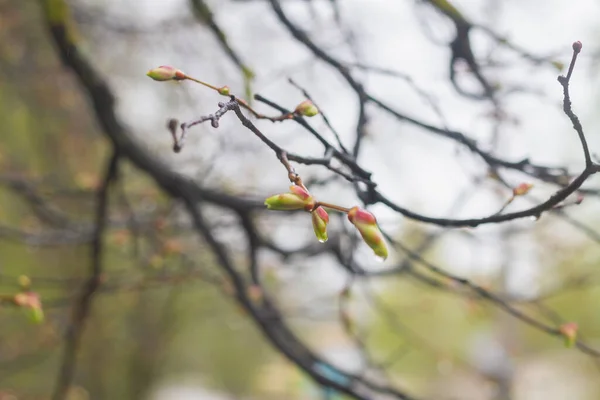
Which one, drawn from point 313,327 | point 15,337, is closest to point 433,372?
point 313,327

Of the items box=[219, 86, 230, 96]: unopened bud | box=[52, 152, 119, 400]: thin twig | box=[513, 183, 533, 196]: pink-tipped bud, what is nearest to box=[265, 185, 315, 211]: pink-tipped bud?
box=[219, 86, 230, 96]: unopened bud

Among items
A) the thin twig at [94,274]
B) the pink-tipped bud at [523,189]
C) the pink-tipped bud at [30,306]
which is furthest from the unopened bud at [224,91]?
the thin twig at [94,274]

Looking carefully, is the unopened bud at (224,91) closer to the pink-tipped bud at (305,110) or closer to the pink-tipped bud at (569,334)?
the pink-tipped bud at (305,110)

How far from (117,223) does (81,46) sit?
21.7 inches

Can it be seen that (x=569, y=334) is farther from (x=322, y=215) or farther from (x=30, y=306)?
(x=30, y=306)

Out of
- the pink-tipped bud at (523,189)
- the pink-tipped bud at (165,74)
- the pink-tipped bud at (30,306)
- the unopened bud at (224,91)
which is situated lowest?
the pink-tipped bud at (30,306)

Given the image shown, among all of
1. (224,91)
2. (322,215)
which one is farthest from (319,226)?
(224,91)

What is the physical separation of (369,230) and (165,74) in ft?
0.87

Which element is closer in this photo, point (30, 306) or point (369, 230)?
point (369, 230)

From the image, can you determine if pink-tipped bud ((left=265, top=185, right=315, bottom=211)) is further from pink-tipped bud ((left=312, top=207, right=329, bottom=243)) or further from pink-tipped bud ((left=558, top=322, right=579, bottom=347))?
pink-tipped bud ((left=558, top=322, right=579, bottom=347))

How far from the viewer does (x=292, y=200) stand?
0.48m

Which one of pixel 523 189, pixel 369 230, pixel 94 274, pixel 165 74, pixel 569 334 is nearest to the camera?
pixel 369 230

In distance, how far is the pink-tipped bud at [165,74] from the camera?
22.3 inches

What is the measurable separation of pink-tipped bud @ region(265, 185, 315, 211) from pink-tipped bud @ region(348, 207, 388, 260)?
4 cm
